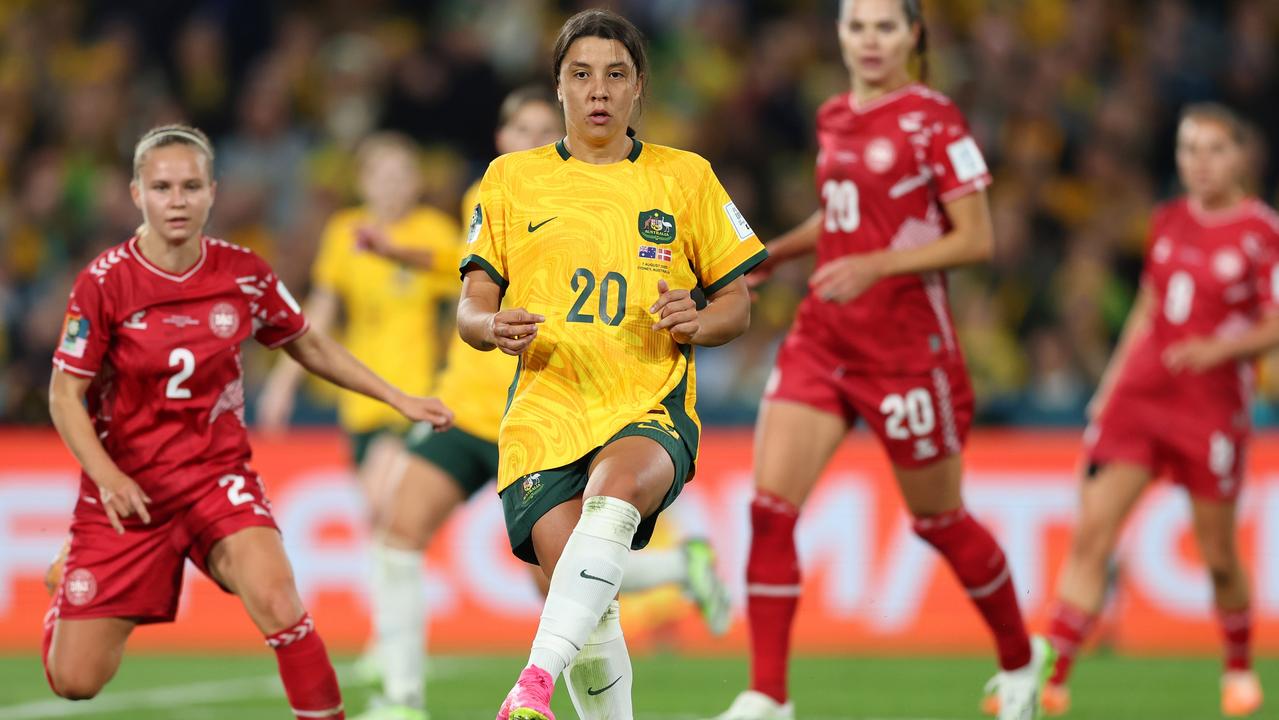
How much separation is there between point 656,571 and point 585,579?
3.34 metres

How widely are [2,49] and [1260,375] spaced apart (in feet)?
33.2

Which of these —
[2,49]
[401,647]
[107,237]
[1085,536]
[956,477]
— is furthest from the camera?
[2,49]

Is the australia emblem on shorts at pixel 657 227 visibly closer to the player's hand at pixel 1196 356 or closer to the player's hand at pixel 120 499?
the player's hand at pixel 120 499

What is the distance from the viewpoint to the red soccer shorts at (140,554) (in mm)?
5656

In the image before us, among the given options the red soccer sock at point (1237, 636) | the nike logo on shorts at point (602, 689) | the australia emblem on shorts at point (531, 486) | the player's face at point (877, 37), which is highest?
the player's face at point (877, 37)

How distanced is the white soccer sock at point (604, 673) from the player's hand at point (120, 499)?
57.0 inches

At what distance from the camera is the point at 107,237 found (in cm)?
1342

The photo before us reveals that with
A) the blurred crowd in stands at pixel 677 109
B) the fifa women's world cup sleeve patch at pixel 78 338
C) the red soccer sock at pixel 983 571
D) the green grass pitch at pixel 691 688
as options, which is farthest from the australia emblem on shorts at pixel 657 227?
the blurred crowd in stands at pixel 677 109

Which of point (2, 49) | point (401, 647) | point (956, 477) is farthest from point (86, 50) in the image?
point (956, 477)

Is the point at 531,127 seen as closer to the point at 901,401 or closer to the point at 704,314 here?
the point at 901,401

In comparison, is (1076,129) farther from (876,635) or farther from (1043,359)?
(876,635)

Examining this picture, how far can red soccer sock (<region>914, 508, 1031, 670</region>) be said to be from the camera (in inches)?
256

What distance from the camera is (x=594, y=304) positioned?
16.4 ft

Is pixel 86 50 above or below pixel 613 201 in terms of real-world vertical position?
above
